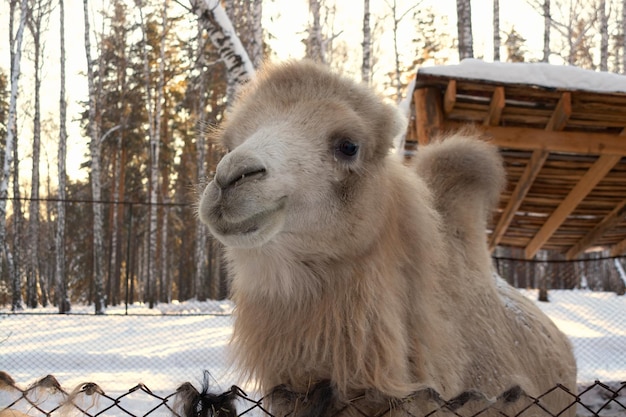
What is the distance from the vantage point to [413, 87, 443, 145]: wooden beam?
6676mm

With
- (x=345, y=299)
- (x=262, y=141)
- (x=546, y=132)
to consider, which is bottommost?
(x=345, y=299)

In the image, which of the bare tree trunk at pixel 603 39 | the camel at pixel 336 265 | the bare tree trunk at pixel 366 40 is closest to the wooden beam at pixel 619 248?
the bare tree trunk at pixel 366 40

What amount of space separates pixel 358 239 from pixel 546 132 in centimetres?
527

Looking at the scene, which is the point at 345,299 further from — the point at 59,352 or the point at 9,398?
the point at 59,352

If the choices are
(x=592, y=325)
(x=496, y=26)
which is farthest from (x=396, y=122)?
(x=496, y=26)

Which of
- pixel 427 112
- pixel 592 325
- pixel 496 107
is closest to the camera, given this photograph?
pixel 496 107

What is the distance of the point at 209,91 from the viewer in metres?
26.2

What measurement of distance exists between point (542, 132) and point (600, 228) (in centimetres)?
341

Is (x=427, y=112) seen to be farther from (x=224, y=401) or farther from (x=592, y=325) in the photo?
(x=592, y=325)

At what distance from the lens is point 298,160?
2312 mm

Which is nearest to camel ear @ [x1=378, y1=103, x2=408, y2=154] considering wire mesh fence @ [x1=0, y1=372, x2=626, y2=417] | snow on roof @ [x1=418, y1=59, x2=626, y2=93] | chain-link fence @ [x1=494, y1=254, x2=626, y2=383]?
wire mesh fence @ [x1=0, y1=372, x2=626, y2=417]

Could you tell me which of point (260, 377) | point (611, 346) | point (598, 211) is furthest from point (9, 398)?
point (611, 346)

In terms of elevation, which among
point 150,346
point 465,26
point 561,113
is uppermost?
point 465,26

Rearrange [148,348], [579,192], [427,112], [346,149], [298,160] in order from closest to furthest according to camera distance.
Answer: [298,160] → [346,149] → [427,112] → [579,192] → [148,348]
